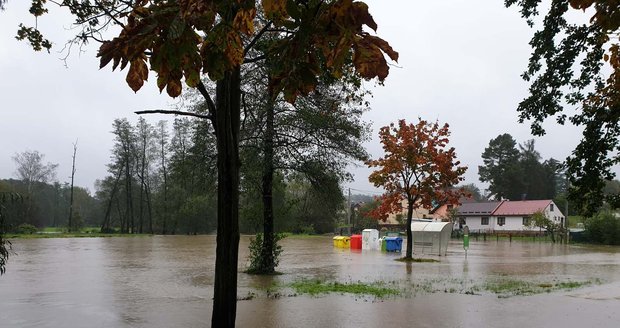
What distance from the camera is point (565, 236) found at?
49.5 metres

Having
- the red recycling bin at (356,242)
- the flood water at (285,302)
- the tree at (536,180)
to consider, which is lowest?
the flood water at (285,302)

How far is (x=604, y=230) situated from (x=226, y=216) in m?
51.2

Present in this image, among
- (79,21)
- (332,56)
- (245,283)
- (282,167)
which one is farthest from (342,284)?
(332,56)

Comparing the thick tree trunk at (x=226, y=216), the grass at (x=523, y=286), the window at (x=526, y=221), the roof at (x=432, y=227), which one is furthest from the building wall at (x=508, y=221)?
the thick tree trunk at (x=226, y=216)

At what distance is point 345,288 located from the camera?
12.8 meters

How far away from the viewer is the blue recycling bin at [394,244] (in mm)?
30456

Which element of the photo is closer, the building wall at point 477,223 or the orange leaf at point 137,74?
the orange leaf at point 137,74

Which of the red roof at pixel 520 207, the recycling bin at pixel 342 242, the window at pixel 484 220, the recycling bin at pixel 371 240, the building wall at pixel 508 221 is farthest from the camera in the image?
the window at pixel 484 220

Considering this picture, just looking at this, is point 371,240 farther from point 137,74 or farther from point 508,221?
point 508,221

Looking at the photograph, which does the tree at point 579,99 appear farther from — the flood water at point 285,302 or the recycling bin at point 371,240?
the recycling bin at point 371,240

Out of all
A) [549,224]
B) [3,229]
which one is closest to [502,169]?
[549,224]

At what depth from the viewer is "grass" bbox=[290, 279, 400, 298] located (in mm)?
11922

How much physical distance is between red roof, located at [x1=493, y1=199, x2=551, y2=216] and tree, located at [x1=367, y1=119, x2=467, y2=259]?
49.4 metres

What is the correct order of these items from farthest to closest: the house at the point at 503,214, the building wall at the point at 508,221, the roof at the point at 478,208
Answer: the roof at the point at 478,208, the building wall at the point at 508,221, the house at the point at 503,214
